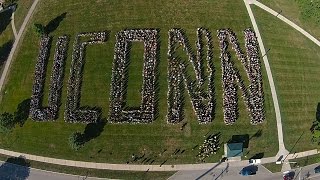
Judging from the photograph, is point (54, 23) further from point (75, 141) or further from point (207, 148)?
point (207, 148)

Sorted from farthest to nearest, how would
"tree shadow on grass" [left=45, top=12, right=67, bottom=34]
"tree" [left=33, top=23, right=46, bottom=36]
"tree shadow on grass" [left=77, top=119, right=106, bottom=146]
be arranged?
"tree shadow on grass" [left=45, top=12, right=67, bottom=34] → "tree" [left=33, top=23, right=46, bottom=36] → "tree shadow on grass" [left=77, top=119, right=106, bottom=146]

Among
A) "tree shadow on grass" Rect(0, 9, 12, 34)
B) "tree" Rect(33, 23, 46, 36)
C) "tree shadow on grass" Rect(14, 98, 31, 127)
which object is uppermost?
"tree shadow on grass" Rect(0, 9, 12, 34)

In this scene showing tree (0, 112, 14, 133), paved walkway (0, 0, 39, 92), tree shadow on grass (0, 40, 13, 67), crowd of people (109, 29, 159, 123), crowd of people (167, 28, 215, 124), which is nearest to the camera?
tree (0, 112, 14, 133)

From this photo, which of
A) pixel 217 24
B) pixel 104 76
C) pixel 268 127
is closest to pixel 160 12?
pixel 217 24

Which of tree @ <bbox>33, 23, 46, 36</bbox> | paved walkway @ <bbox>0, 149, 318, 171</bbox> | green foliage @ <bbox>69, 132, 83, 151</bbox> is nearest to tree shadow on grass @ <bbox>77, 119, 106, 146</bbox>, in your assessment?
green foliage @ <bbox>69, 132, 83, 151</bbox>

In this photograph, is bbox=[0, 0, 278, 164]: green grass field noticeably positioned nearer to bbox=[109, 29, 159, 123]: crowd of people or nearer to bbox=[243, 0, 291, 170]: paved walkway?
bbox=[243, 0, 291, 170]: paved walkway

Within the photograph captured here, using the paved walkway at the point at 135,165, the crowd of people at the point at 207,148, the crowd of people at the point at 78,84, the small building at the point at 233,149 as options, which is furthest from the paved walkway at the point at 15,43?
the small building at the point at 233,149

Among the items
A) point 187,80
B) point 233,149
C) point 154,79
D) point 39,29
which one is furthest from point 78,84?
point 233,149
